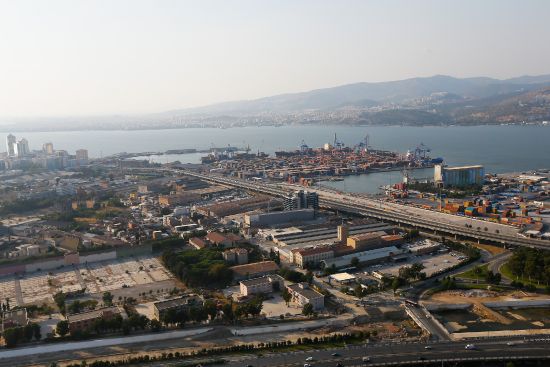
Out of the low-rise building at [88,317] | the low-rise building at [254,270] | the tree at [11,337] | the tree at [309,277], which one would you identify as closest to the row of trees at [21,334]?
the tree at [11,337]

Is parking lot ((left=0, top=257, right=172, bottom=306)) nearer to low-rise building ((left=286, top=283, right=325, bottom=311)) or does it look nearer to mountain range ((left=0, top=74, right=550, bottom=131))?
low-rise building ((left=286, top=283, right=325, bottom=311))

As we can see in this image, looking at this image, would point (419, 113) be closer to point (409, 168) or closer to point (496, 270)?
point (409, 168)

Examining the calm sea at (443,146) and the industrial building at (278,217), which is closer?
the industrial building at (278,217)

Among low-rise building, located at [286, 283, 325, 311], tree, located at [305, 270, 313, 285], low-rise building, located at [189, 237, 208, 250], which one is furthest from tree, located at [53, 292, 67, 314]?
tree, located at [305, 270, 313, 285]

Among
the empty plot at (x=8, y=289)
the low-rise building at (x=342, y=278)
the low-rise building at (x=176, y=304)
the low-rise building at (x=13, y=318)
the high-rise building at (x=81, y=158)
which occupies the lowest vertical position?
the empty plot at (x=8, y=289)

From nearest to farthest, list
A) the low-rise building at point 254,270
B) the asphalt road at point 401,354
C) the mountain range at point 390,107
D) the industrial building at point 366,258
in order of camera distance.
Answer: the asphalt road at point 401,354, the low-rise building at point 254,270, the industrial building at point 366,258, the mountain range at point 390,107

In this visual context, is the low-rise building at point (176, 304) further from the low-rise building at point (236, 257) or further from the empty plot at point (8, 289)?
the empty plot at point (8, 289)

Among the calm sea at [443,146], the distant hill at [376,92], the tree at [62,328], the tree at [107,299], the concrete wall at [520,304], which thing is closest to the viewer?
the tree at [62,328]

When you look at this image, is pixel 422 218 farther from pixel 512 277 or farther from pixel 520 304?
pixel 520 304
